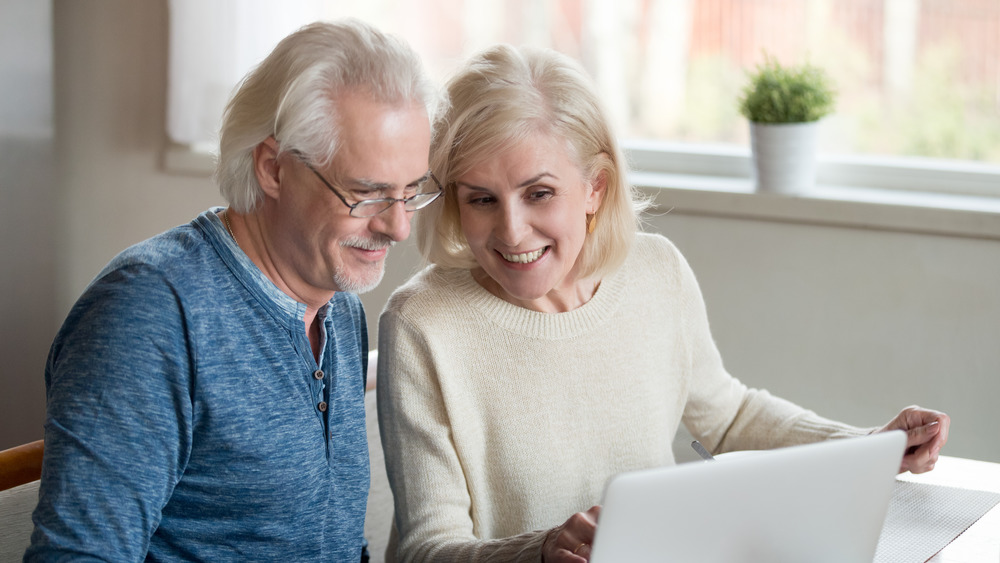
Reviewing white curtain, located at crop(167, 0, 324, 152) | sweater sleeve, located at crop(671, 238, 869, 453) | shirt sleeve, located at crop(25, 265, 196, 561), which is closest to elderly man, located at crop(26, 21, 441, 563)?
shirt sleeve, located at crop(25, 265, 196, 561)

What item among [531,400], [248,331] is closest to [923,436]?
[531,400]

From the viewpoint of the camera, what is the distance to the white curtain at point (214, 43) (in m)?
2.85

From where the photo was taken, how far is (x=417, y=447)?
4.68 feet

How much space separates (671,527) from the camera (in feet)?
3.04

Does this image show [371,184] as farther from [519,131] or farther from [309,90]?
[519,131]

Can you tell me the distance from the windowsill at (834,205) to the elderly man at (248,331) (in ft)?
3.81

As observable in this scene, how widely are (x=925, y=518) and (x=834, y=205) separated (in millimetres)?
1154

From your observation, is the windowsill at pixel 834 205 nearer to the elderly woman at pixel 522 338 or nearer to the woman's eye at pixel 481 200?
the elderly woman at pixel 522 338

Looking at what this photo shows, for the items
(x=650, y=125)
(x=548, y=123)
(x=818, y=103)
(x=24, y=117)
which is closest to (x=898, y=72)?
(x=818, y=103)

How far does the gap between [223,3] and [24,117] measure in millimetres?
672

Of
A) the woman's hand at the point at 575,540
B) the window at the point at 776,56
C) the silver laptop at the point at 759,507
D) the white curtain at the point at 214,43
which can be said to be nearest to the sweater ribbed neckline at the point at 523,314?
the woman's hand at the point at 575,540

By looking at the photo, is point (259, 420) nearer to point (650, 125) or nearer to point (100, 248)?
point (650, 125)

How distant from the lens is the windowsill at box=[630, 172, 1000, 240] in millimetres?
2242

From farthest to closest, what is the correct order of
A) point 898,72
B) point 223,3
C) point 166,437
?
1. point 223,3
2. point 898,72
3. point 166,437
